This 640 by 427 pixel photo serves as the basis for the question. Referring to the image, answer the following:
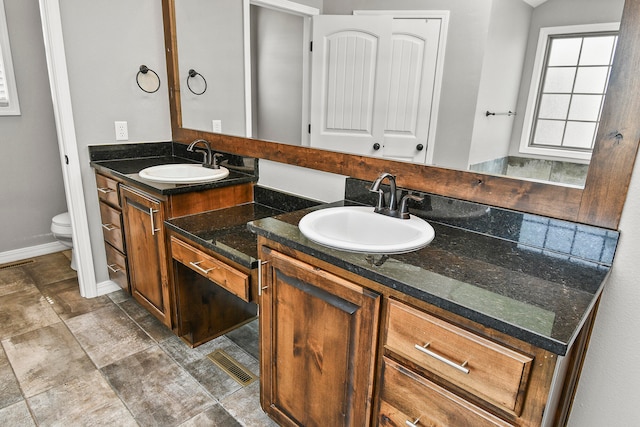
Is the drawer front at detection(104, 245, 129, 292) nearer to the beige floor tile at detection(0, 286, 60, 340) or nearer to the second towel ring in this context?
the beige floor tile at detection(0, 286, 60, 340)

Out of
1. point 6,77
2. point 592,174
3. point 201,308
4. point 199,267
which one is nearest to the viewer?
point 592,174

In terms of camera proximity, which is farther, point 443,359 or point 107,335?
point 107,335

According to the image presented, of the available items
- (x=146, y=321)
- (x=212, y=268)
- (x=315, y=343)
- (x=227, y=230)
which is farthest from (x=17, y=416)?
(x=315, y=343)

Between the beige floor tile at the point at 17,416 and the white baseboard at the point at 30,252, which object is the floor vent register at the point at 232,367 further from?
the white baseboard at the point at 30,252

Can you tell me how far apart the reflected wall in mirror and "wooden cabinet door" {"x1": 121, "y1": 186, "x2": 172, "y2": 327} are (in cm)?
67

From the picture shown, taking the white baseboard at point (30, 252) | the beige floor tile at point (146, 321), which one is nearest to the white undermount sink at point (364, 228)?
the beige floor tile at point (146, 321)

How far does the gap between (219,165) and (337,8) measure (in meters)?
1.16

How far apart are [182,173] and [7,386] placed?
135cm

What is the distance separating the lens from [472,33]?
1300 millimetres

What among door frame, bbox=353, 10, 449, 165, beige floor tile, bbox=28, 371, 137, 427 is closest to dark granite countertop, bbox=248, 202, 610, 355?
door frame, bbox=353, 10, 449, 165

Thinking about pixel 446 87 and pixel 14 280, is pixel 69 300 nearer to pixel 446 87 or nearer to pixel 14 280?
pixel 14 280

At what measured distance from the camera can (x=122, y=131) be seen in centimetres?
255

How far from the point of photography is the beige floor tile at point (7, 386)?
1753 millimetres

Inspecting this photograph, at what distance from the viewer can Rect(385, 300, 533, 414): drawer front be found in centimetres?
86
